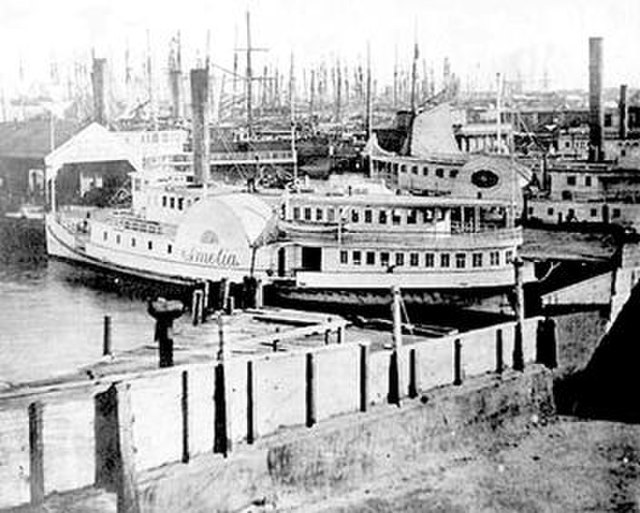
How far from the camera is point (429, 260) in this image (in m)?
32.1

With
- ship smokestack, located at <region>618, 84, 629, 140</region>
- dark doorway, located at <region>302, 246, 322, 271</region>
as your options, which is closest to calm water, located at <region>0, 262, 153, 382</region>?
dark doorway, located at <region>302, 246, 322, 271</region>

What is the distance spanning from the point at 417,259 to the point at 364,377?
16.0 meters

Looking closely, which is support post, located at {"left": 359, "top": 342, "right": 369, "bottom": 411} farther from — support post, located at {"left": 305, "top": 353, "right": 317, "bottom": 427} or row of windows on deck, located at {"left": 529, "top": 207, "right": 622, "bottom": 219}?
row of windows on deck, located at {"left": 529, "top": 207, "right": 622, "bottom": 219}

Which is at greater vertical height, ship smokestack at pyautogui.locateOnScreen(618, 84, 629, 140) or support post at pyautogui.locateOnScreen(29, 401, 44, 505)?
ship smokestack at pyautogui.locateOnScreen(618, 84, 629, 140)

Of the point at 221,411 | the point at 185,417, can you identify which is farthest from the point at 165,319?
the point at 185,417

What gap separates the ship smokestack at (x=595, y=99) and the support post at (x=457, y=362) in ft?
125

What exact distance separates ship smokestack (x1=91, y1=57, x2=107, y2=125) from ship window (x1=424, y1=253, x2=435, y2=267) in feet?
114

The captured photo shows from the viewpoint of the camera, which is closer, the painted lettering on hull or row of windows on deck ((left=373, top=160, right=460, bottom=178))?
the painted lettering on hull

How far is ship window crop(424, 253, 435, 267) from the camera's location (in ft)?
105

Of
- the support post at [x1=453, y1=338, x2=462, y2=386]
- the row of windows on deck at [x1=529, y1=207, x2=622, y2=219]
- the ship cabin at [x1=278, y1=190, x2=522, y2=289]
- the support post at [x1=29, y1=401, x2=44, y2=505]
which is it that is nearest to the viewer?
the support post at [x1=29, y1=401, x2=44, y2=505]

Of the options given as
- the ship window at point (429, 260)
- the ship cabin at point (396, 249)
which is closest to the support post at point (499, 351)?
the ship cabin at point (396, 249)

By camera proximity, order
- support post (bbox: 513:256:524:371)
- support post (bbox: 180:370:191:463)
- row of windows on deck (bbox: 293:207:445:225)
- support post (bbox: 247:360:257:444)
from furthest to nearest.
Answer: row of windows on deck (bbox: 293:207:445:225) → support post (bbox: 513:256:524:371) → support post (bbox: 247:360:257:444) → support post (bbox: 180:370:191:463)

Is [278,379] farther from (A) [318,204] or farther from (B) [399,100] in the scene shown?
(B) [399,100]

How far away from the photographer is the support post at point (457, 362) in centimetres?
1839
